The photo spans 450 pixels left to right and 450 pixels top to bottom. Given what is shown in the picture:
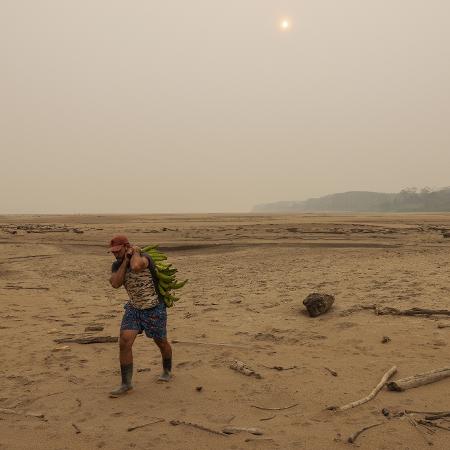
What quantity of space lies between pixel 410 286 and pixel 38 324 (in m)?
8.36

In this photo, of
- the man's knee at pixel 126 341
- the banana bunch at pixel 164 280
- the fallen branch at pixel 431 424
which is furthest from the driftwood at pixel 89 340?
the fallen branch at pixel 431 424

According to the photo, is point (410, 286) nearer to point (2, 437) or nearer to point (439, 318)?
point (439, 318)

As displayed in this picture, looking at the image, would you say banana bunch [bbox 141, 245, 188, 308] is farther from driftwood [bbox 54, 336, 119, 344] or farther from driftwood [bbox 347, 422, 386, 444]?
driftwood [bbox 347, 422, 386, 444]

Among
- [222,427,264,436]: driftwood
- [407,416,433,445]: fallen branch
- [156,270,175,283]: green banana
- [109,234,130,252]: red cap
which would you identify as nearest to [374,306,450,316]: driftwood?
[407,416,433,445]: fallen branch

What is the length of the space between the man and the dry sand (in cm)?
45

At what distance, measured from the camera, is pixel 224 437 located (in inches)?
181

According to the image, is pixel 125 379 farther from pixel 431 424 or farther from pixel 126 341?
pixel 431 424

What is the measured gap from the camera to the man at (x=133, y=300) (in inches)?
223

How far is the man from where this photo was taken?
567 centimetres

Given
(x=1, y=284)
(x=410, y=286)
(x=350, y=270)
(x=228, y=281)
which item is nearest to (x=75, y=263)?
(x=1, y=284)

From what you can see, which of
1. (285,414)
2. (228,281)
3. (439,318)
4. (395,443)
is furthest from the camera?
(228,281)

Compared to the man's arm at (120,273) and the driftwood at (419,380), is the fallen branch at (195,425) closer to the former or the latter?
the man's arm at (120,273)

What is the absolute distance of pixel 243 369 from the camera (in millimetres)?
6418

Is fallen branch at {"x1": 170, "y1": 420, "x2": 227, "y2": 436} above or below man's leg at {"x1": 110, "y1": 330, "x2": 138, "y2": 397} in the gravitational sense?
below
